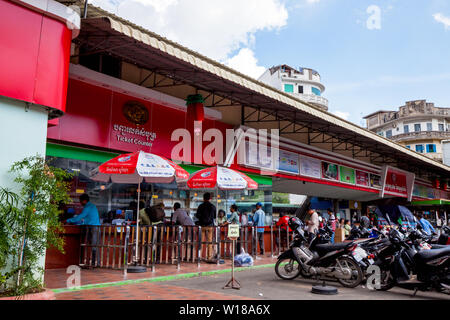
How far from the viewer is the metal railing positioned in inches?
327

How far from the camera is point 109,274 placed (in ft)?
25.8

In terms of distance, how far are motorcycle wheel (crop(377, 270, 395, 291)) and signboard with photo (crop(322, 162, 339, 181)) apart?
11.7 m

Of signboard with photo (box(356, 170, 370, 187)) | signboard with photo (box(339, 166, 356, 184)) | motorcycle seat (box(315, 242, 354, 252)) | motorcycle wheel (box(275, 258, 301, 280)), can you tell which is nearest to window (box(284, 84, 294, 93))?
signboard with photo (box(356, 170, 370, 187))

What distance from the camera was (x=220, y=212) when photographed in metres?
13.3

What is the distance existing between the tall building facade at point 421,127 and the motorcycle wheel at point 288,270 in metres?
51.0

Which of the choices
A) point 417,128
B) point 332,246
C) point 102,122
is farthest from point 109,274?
point 417,128

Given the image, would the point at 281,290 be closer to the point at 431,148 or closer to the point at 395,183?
the point at 395,183

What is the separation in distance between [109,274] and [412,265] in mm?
5852

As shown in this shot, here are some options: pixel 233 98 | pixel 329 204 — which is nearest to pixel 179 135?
pixel 233 98

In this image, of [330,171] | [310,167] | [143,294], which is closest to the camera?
[143,294]

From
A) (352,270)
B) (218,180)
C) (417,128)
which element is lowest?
(352,270)

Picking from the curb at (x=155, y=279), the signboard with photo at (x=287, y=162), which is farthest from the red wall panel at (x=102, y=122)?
the signboard with photo at (x=287, y=162)
